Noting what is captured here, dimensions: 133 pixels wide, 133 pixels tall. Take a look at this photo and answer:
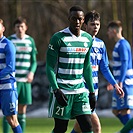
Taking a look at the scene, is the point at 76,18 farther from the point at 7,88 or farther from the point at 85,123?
the point at 7,88

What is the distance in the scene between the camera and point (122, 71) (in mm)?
11352

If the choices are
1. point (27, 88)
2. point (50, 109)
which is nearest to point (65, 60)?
point (50, 109)

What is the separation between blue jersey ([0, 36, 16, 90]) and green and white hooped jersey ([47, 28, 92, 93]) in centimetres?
139

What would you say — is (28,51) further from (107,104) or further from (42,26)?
(42,26)

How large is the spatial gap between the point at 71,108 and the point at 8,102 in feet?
5.78

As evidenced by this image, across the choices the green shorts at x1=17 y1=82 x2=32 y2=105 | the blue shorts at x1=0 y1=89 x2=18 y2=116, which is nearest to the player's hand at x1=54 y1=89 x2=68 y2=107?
the blue shorts at x1=0 y1=89 x2=18 y2=116

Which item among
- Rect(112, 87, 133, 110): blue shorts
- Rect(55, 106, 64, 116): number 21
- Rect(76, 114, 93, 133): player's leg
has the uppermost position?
Rect(55, 106, 64, 116): number 21

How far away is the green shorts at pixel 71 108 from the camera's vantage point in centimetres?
832

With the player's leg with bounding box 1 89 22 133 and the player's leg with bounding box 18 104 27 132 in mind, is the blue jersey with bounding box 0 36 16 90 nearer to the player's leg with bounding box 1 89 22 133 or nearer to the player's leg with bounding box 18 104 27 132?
the player's leg with bounding box 1 89 22 133

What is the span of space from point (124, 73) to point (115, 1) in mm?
10601

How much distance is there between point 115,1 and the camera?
21703 millimetres

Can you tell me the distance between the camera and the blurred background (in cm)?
1756

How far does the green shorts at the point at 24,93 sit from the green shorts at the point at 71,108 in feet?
12.5

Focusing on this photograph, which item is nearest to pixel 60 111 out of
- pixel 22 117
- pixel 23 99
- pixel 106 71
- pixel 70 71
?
pixel 70 71
